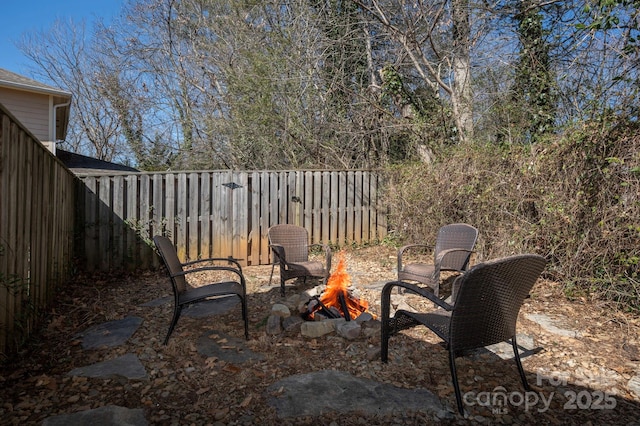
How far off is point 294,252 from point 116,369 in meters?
2.52

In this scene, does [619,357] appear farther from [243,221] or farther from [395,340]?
[243,221]

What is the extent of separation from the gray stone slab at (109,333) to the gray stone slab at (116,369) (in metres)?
0.34

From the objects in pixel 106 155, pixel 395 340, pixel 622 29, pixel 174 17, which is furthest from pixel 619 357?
pixel 106 155

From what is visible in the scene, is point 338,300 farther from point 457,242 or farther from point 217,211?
point 217,211

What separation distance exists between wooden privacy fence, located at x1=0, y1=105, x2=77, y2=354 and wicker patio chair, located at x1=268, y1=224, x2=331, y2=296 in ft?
7.04

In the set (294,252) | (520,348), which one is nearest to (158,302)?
(294,252)

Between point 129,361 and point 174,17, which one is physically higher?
point 174,17

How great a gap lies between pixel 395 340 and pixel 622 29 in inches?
155

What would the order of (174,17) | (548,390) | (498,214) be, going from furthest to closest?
(174,17) < (498,214) < (548,390)

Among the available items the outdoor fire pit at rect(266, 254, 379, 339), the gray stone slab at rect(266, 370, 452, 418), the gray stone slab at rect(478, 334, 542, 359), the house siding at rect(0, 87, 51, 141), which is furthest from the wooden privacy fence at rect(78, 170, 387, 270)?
the house siding at rect(0, 87, 51, 141)

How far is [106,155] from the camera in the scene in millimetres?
16125

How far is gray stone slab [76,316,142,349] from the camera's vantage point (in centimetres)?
280

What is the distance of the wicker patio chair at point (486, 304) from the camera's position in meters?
1.97

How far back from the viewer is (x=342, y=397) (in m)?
2.06
